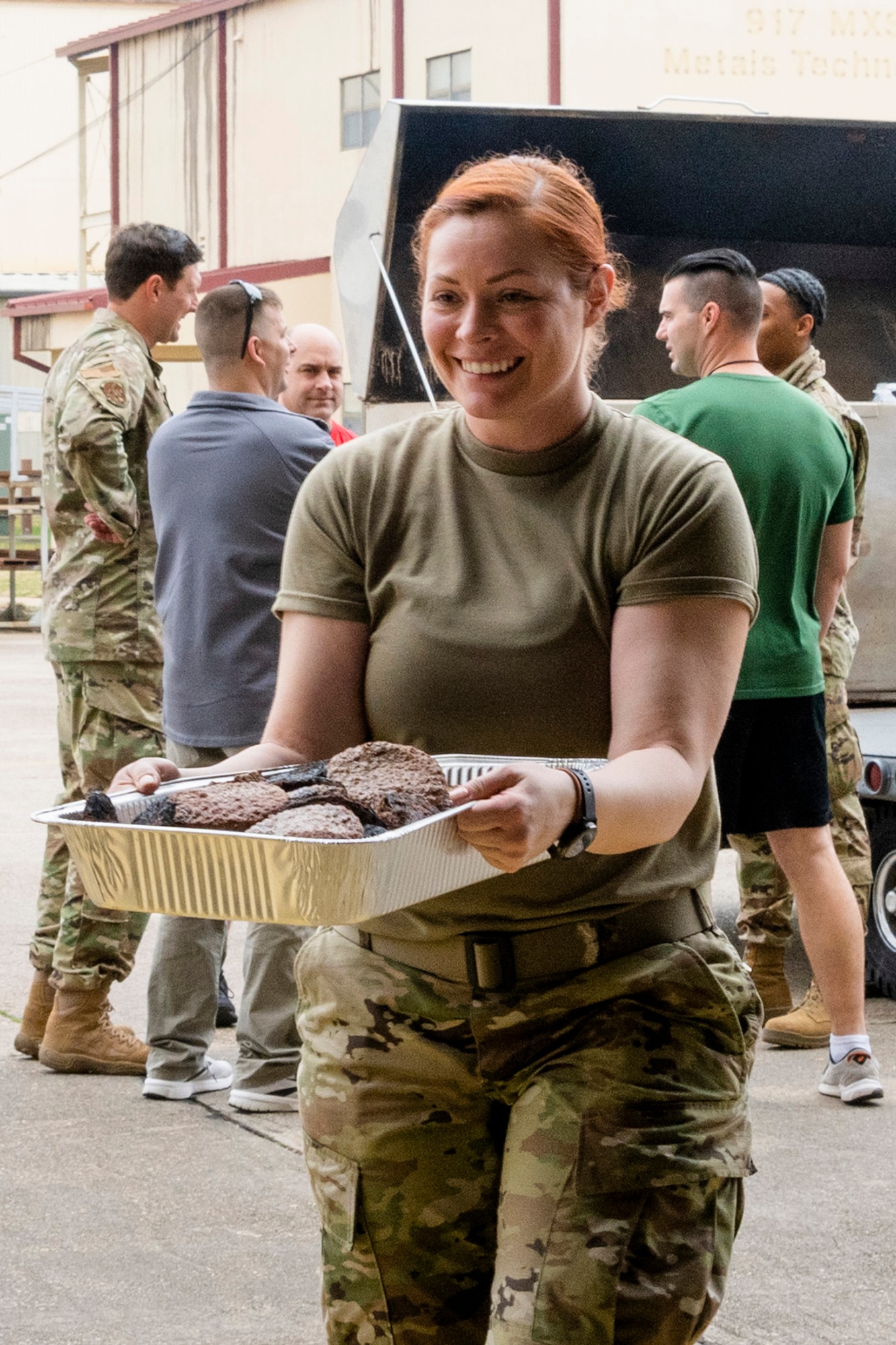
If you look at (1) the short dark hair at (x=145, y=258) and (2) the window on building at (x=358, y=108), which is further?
(2) the window on building at (x=358, y=108)

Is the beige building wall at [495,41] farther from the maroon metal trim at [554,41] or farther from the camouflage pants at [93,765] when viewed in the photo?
the camouflage pants at [93,765]

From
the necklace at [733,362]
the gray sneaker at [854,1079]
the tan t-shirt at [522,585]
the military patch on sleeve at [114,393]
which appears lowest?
the gray sneaker at [854,1079]

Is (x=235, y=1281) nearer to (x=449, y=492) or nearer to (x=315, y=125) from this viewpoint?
(x=449, y=492)

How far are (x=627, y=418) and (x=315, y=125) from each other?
21555 millimetres

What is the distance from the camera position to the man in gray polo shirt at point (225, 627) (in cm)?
432

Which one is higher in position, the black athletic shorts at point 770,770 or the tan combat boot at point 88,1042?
the black athletic shorts at point 770,770

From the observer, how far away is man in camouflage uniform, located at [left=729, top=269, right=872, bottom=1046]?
4.84m

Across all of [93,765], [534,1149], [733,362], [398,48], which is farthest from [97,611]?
[398,48]

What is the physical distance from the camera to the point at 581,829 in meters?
1.68

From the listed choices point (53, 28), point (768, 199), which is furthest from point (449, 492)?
point (53, 28)

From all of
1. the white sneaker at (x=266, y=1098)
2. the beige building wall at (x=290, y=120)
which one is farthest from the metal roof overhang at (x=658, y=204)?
the beige building wall at (x=290, y=120)

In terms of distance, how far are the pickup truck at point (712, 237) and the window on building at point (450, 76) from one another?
12.8 meters

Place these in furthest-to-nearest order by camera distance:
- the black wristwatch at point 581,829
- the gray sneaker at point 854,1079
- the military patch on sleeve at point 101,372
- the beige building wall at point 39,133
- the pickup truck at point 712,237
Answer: the beige building wall at point 39,133 < the pickup truck at point 712,237 < the military patch on sleeve at point 101,372 < the gray sneaker at point 854,1079 < the black wristwatch at point 581,829

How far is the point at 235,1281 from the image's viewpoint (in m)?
3.34
